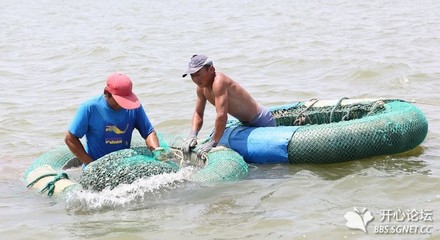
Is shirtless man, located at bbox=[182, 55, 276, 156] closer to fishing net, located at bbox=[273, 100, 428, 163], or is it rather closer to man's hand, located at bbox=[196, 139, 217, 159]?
man's hand, located at bbox=[196, 139, 217, 159]

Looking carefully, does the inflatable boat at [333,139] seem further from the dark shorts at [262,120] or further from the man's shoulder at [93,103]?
the man's shoulder at [93,103]

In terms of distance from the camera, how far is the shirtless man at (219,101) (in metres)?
7.70

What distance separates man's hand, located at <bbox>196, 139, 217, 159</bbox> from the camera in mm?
7724

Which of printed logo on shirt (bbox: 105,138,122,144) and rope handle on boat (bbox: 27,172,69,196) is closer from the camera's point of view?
rope handle on boat (bbox: 27,172,69,196)

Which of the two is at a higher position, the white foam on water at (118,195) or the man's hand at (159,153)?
the man's hand at (159,153)

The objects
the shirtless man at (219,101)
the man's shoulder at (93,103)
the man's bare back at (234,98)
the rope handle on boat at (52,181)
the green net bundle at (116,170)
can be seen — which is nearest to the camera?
the green net bundle at (116,170)

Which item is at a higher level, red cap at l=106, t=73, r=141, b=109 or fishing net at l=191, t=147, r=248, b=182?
red cap at l=106, t=73, r=141, b=109

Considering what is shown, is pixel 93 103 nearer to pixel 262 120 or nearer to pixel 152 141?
pixel 152 141

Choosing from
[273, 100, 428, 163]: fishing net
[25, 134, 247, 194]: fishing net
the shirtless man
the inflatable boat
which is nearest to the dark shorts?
the shirtless man

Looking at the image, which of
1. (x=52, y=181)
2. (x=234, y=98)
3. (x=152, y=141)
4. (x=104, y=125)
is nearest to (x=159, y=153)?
(x=152, y=141)

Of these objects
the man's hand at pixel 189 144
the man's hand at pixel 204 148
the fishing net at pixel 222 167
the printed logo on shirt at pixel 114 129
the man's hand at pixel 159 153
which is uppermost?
the printed logo on shirt at pixel 114 129

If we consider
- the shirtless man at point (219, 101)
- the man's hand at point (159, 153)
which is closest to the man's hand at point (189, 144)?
the shirtless man at point (219, 101)

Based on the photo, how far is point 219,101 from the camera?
7.89m

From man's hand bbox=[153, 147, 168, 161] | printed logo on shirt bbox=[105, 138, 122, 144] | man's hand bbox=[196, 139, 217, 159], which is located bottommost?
man's hand bbox=[196, 139, 217, 159]
